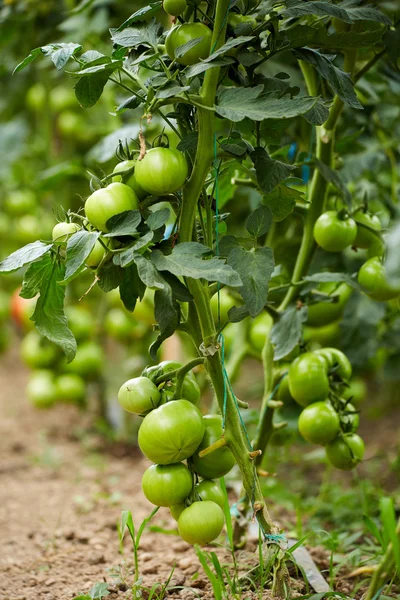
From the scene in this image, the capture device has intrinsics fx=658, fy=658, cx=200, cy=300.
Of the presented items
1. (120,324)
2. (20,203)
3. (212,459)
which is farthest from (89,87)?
(20,203)

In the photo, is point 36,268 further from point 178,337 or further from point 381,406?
point 381,406

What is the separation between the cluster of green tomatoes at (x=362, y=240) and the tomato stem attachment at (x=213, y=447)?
1.20 ft

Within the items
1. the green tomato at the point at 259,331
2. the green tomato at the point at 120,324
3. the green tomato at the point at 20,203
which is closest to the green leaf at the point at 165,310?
the green tomato at the point at 259,331

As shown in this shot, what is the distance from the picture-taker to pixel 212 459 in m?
0.82

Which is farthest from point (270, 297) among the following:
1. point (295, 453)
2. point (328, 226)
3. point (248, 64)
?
point (295, 453)

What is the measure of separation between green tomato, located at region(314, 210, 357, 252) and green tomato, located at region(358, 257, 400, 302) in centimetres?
6

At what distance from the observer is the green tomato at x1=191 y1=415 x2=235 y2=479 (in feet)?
2.68

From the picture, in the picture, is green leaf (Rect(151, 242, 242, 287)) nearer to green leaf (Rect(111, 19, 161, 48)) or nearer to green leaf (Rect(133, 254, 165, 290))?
green leaf (Rect(133, 254, 165, 290))

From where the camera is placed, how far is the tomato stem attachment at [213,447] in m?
0.79

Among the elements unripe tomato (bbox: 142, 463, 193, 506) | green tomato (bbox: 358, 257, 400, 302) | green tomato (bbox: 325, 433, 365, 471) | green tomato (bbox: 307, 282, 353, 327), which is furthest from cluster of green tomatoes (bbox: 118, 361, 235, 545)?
green tomato (bbox: 307, 282, 353, 327)

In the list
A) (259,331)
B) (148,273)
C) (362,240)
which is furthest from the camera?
(259,331)

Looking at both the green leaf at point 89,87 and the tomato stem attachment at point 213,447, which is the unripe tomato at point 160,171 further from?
the tomato stem attachment at point 213,447

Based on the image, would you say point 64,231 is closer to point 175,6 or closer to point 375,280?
point 175,6

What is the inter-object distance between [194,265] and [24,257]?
0.65 feet
